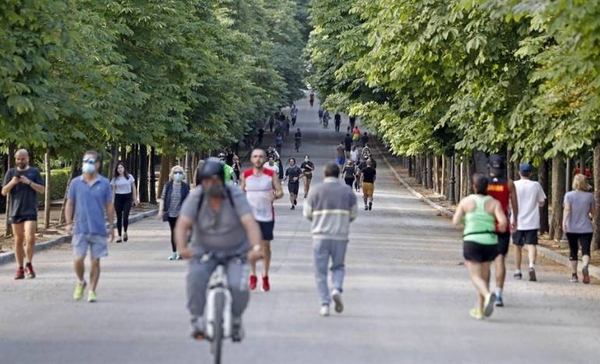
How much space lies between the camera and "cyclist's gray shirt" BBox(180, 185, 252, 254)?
10945mm

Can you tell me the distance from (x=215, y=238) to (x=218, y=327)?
2.75 ft

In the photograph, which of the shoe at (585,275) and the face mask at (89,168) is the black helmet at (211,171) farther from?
the shoe at (585,275)

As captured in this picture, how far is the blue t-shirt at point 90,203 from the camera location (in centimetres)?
1638

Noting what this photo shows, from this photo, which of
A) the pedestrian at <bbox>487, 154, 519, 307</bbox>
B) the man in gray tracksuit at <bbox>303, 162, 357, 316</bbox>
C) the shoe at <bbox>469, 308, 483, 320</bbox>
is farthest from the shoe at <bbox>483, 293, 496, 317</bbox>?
the pedestrian at <bbox>487, 154, 519, 307</bbox>

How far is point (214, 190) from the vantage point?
35.8 feet

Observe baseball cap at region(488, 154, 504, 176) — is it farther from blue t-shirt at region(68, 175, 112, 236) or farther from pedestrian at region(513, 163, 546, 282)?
blue t-shirt at region(68, 175, 112, 236)

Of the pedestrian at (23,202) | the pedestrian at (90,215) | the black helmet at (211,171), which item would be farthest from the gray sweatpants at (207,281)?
the pedestrian at (23,202)

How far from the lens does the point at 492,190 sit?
17344 mm

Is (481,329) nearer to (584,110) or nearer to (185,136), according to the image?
(584,110)

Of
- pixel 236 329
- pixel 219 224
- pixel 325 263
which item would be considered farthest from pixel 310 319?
pixel 236 329

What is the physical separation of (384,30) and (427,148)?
1802cm

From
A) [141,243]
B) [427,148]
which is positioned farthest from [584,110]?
[427,148]

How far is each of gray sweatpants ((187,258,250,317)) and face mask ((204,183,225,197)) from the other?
535mm

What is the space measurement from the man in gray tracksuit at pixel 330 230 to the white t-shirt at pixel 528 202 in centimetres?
527
